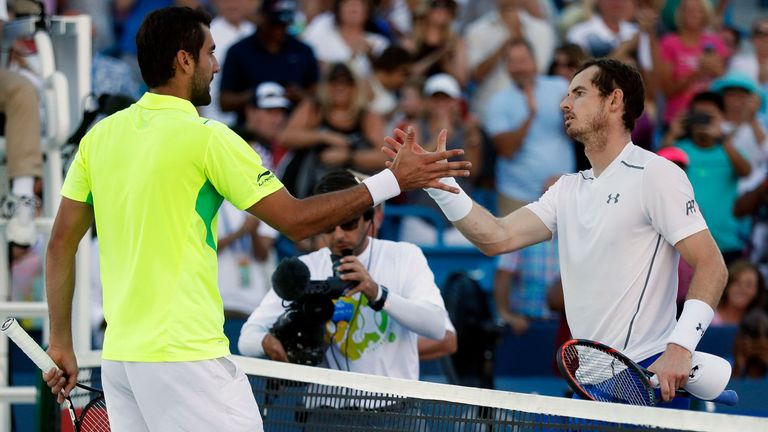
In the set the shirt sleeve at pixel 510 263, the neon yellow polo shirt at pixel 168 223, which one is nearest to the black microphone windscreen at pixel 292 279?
the neon yellow polo shirt at pixel 168 223

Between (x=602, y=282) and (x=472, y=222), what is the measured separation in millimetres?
666

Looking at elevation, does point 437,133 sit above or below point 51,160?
above

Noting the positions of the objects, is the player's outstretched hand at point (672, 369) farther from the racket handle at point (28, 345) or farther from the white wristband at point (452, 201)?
the racket handle at point (28, 345)

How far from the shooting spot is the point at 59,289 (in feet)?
15.4

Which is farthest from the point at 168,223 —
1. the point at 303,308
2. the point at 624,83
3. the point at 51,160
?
the point at 51,160

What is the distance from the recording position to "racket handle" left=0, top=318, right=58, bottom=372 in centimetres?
467

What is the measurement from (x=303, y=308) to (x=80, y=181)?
53.2 inches

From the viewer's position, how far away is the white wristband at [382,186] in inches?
179

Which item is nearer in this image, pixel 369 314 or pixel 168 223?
pixel 168 223

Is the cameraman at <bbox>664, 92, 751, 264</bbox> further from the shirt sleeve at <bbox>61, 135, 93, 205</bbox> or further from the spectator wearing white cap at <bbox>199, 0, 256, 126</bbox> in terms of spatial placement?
the shirt sleeve at <bbox>61, 135, 93, 205</bbox>

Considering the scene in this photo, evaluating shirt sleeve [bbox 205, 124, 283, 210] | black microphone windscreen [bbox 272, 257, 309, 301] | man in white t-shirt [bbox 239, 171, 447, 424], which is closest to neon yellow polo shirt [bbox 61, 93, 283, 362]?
shirt sleeve [bbox 205, 124, 283, 210]

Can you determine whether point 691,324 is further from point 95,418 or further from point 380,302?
point 95,418

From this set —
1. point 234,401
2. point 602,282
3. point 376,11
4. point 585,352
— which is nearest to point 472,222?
point 602,282

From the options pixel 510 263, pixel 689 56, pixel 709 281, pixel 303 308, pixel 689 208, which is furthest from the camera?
pixel 689 56
